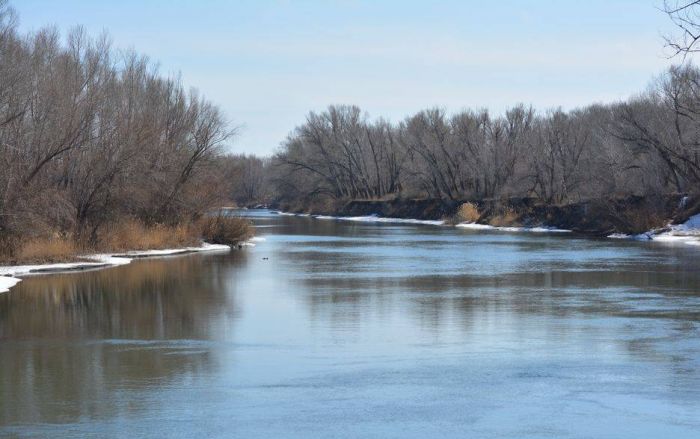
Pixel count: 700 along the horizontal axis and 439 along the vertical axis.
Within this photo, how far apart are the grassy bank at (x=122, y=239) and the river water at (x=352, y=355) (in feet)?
8.24

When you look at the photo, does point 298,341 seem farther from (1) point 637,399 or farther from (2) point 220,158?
(2) point 220,158

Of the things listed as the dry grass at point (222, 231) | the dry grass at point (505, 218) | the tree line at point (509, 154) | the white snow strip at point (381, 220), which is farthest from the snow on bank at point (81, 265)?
the white snow strip at point (381, 220)

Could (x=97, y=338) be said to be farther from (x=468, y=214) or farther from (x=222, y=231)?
(x=468, y=214)

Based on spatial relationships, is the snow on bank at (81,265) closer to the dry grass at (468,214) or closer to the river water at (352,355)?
the river water at (352,355)

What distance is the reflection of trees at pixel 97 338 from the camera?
10.8 meters

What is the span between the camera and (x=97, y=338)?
1539cm

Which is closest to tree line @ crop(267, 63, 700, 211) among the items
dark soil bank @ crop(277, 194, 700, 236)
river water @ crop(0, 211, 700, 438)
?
dark soil bank @ crop(277, 194, 700, 236)

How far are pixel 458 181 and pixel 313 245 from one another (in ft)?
152

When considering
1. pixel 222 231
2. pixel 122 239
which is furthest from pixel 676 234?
pixel 122 239

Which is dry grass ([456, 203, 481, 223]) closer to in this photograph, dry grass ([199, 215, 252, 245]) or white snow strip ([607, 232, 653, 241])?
white snow strip ([607, 232, 653, 241])

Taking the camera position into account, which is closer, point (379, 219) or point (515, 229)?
point (515, 229)

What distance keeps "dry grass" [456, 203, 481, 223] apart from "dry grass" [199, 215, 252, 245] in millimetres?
32810

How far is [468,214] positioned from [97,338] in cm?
5997

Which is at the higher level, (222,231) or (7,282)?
(222,231)
